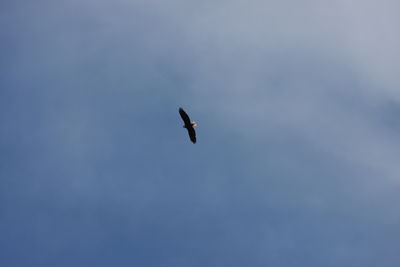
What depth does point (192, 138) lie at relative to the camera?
2618 inches

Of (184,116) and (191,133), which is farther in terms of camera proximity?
(191,133)

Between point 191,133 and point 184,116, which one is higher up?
point 184,116

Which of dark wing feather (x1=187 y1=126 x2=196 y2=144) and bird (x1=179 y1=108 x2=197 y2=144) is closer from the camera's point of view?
bird (x1=179 y1=108 x2=197 y2=144)

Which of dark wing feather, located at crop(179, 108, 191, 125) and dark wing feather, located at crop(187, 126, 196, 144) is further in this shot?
dark wing feather, located at crop(187, 126, 196, 144)

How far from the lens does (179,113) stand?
63781 mm

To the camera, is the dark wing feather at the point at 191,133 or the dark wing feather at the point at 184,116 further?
the dark wing feather at the point at 191,133

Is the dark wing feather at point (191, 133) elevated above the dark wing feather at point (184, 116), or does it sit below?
below

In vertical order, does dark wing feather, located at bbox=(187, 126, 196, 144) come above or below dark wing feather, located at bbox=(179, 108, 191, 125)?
below

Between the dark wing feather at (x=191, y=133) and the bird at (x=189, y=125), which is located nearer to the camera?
the bird at (x=189, y=125)

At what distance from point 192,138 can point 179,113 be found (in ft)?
14.1
